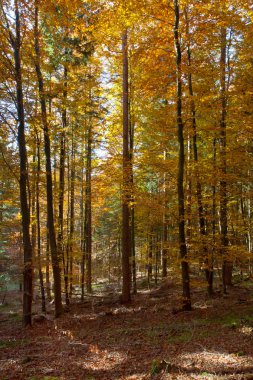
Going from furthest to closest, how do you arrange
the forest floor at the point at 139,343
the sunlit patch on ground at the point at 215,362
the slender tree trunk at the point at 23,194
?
the slender tree trunk at the point at 23,194 < the forest floor at the point at 139,343 < the sunlit patch on ground at the point at 215,362

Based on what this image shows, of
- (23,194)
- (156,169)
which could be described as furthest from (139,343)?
(156,169)

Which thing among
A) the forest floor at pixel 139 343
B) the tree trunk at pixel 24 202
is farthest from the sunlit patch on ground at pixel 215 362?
the tree trunk at pixel 24 202

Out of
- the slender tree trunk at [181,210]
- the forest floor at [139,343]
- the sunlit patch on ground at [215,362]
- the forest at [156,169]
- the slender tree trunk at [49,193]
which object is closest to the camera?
the sunlit patch on ground at [215,362]

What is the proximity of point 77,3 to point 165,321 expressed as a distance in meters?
9.99

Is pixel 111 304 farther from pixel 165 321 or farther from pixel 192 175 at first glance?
pixel 192 175

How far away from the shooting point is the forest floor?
5.59 metres

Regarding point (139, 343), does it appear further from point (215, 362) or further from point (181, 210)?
point (181, 210)

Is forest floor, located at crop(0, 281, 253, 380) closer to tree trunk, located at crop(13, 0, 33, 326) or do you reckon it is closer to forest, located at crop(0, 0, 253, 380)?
forest, located at crop(0, 0, 253, 380)

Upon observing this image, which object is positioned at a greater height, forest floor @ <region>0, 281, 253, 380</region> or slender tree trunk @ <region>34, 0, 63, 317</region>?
slender tree trunk @ <region>34, 0, 63, 317</region>

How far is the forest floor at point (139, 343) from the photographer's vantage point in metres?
5.59

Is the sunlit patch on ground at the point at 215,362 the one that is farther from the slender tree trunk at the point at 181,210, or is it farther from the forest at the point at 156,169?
the slender tree trunk at the point at 181,210

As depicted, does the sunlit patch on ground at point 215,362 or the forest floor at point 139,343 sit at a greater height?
the sunlit patch on ground at point 215,362

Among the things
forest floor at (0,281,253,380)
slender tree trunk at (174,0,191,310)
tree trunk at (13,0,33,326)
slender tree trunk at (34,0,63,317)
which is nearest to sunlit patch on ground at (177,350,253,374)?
forest floor at (0,281,253,380)

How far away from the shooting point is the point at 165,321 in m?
9.36
